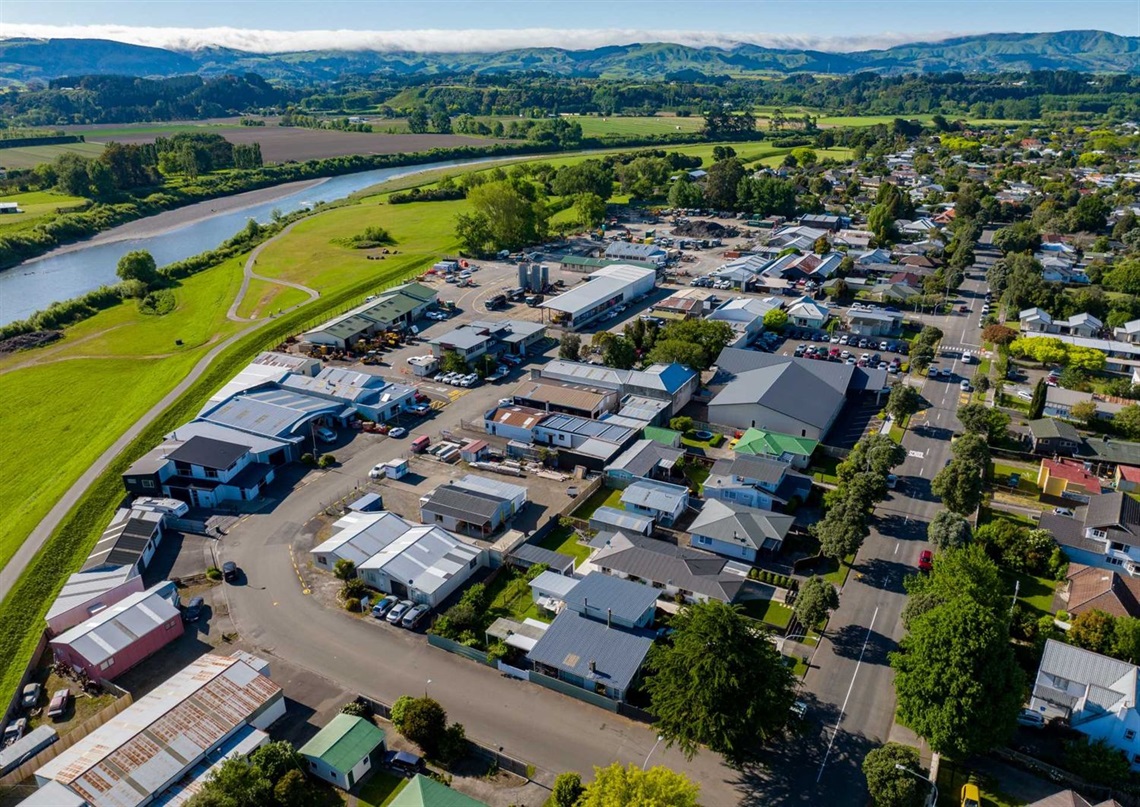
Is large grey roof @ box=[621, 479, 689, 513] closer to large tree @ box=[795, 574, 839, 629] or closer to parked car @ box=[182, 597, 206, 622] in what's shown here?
large tree @ box=[795, 574, 839, 629]

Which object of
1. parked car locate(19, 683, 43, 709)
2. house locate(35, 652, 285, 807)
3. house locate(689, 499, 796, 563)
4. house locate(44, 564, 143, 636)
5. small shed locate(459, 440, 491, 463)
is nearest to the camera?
house locate(35, 652, 285, 807)

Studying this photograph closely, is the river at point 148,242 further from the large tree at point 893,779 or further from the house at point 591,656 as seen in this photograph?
the large tree at point 893,779

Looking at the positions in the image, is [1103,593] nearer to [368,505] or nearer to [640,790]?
[640,790]

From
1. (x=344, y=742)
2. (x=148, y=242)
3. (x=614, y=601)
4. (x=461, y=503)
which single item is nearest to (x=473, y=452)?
(x=461, y=503)

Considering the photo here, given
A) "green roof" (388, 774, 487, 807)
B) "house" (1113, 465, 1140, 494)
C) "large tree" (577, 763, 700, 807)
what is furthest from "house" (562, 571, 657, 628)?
"house" (1113, 465, 1140, 494)

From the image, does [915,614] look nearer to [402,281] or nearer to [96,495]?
[96,495]

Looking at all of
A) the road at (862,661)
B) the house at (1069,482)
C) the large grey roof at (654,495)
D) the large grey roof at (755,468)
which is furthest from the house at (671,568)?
the house at (1069,482)
